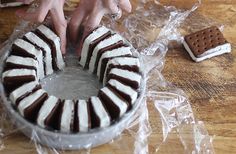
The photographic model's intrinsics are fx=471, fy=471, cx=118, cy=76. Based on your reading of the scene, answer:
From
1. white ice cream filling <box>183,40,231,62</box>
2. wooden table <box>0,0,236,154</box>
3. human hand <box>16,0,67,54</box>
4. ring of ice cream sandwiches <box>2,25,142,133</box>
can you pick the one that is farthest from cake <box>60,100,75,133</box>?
white ice cream filling <box>183,40,231,62</box>

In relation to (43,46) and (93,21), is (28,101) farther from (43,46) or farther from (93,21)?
(93,21)

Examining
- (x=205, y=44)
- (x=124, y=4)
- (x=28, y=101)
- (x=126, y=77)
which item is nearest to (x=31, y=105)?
(x=28, y=101)

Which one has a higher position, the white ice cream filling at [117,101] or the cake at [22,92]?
the cake at [22,92]

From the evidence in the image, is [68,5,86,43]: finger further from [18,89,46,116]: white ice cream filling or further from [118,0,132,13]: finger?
[18,89,46,116]: white ice cream filling

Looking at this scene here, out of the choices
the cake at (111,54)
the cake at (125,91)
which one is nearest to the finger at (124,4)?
the cake at (111,54)

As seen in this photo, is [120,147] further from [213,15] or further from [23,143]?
[213,15]

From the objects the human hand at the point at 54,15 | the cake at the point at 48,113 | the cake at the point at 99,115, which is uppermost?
the human hand at the point at 54,15

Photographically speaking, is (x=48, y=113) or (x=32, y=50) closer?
(x=48, y=113)

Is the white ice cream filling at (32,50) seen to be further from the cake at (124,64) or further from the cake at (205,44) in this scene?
the cake at (205,44)
